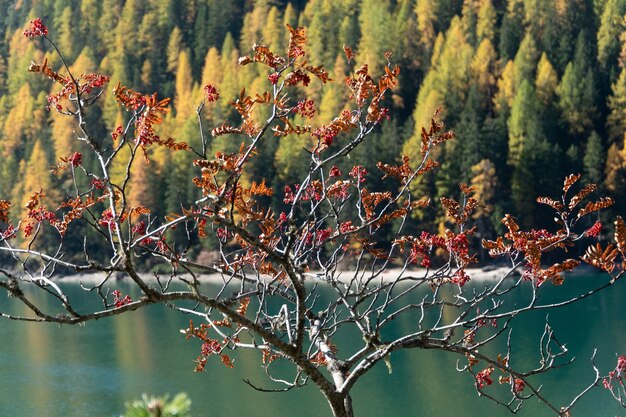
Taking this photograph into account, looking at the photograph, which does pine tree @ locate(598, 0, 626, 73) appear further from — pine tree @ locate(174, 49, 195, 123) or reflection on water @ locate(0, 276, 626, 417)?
pine tree @ locate(174, 49, 195, 123)

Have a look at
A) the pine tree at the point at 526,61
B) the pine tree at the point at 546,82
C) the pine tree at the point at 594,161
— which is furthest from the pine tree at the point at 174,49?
the pine tree at the point at 594,161

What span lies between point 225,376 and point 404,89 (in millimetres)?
44414

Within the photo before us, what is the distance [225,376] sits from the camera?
24766 mm

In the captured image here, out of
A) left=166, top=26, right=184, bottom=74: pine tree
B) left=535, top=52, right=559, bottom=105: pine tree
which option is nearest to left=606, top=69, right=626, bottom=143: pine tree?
left=535, top=52, right=559, bottom=105: pine tree

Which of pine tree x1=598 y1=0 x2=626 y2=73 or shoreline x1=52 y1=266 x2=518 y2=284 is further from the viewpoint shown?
pine tree x1=598 y1=0 x2=626 y2=73

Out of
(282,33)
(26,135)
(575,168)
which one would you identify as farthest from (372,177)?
(26,135)

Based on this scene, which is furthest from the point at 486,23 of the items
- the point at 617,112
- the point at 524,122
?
the point at 524,122

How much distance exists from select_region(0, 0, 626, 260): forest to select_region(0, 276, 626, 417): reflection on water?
16473mm

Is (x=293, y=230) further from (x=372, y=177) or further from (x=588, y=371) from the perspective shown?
(x=372, y=177)

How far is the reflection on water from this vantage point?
2119 centimetres

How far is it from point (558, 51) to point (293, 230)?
6105cm

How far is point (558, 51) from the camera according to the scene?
6225cm

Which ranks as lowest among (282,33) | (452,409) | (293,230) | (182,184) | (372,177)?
(293,230)

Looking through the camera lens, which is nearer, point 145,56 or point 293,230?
point 293,230
